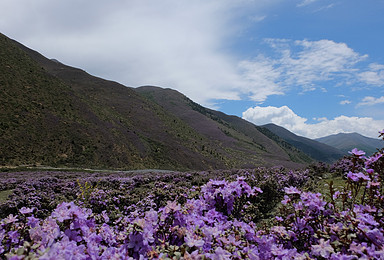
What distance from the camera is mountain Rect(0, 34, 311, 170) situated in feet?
111

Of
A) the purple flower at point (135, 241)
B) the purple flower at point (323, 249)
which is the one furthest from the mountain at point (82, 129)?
the purple flower at point (323, 249)

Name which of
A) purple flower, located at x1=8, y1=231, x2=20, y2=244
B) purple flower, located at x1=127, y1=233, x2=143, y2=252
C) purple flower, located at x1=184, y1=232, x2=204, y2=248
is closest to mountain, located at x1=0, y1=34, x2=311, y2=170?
purple flower, located at x1=8, y1=231, x2=20, y2=244

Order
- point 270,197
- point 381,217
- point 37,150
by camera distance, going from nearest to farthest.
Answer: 1. point 381,217
2. point 270,197
3. point 37,150

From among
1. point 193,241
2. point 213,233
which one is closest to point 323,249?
point 213,233

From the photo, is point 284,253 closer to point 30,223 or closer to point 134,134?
point 30,223

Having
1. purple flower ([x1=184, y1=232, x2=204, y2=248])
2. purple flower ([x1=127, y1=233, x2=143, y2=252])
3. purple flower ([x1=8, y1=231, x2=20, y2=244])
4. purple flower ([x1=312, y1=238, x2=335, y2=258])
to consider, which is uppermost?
purple flower ([x1=312, y1=238, x2=335, y2=258])

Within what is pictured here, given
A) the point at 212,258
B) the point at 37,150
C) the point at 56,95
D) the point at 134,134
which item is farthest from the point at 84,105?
the point at 212,258

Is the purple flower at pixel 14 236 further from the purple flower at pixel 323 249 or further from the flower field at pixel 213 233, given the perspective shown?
the purple flower at pixel 323 249

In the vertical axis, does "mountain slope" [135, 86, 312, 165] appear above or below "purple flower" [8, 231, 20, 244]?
above

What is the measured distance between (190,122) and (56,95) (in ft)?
202

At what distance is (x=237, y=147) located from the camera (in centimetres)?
8206

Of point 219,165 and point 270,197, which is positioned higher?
point 270,197

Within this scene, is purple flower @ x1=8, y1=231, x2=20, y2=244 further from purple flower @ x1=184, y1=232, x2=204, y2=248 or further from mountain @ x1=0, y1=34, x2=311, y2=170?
mountain @ x1=0, y1=34, x2=311, y2=170

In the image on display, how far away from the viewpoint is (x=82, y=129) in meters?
42.5
